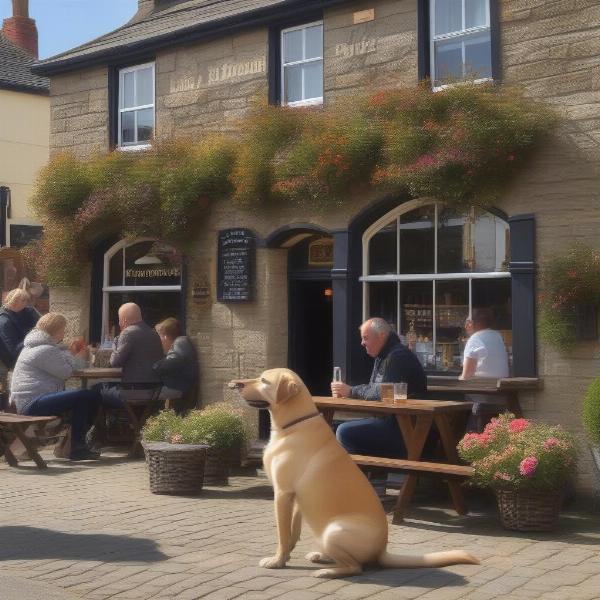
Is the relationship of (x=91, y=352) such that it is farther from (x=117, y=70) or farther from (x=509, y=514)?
(x=509, y=514)

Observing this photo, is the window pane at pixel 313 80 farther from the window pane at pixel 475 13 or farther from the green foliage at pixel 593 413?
the green foliage at pixel 593 413

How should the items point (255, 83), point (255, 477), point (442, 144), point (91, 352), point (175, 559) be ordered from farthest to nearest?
point (91, 352) < point (255, 83) < point (255, 477) < point (442, 144) < point (175, 559)

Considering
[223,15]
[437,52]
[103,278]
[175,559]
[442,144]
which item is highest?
[223,15]

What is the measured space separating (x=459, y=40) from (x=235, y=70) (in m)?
2.99

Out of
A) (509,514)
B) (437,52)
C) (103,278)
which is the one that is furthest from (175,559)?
(103,278)

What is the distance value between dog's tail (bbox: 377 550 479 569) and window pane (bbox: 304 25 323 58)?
22.0ft

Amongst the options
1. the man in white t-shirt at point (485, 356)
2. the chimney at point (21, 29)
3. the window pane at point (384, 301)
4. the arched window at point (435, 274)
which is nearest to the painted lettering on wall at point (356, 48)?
the arched window at point (435, 274)

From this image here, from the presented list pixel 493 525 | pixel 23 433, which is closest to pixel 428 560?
pixel 493 525

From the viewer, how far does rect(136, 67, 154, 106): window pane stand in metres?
13.6

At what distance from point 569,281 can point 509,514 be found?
2.22 metres

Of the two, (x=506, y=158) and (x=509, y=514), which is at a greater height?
(x=506, y=158)

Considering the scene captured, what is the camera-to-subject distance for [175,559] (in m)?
7.08

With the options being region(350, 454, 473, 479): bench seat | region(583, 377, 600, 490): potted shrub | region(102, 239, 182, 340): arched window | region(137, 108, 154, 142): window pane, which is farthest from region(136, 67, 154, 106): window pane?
region(583, 377, 600, 490): potted shrub

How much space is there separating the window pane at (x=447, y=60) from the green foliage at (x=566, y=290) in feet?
7.56
